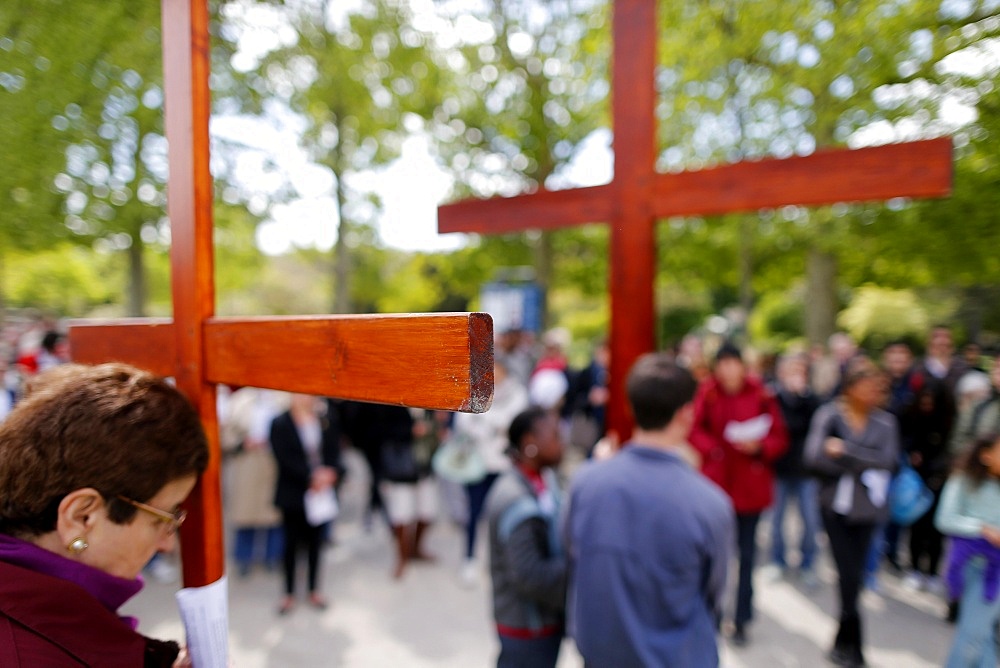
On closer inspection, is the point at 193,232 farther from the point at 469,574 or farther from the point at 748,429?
the point at 469,574

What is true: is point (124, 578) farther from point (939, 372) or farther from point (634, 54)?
point (939, 372)

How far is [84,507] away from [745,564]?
3.62 metres

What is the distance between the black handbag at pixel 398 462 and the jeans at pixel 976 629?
3.43 meters

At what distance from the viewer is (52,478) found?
0.89 metres

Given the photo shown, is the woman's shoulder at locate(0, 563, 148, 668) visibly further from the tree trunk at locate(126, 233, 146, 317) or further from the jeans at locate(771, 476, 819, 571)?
the jeans at locate(771, 476, 819, 571)

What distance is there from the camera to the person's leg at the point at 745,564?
357 centimetres

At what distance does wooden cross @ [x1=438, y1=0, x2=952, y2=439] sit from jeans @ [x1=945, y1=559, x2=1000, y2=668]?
211 centimetres

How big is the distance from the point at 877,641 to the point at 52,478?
4452 millimetres

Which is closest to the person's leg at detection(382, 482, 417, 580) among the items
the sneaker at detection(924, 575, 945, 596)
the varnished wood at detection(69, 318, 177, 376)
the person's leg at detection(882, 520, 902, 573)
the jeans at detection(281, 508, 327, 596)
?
the jeans at detection(281, 508, 327, 596)

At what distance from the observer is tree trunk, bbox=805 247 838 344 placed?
30.1 ft

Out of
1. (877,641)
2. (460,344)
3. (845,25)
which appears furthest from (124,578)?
(877,641)

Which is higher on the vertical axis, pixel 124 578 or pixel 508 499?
pixel 124 578

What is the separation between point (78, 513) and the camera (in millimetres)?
906

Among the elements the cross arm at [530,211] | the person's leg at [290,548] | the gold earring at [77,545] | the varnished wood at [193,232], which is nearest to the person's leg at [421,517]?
the person's leg at [290,548]
